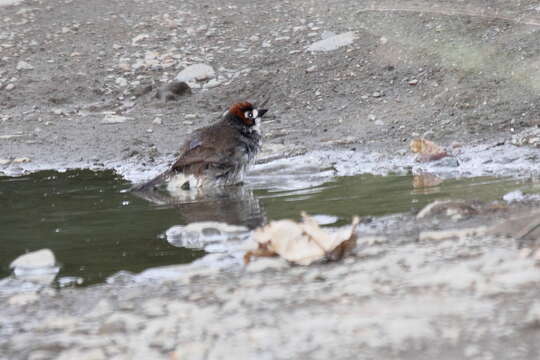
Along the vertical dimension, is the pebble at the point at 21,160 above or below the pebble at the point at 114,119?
above

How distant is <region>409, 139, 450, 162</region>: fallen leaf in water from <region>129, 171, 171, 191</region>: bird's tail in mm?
1923

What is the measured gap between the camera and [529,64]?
29.7 ft

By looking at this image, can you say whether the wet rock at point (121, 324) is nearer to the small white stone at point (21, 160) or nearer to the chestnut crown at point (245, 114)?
the chestnut crown at point (245, 114)

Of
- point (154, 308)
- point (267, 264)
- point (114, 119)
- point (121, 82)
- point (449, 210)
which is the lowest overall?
point (114, 119)

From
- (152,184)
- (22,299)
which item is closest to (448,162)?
(152,184)

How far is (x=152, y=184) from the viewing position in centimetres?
741

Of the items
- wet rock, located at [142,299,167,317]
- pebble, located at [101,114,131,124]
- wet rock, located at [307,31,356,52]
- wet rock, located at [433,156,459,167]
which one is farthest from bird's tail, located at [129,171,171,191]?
wet rock, located at [307,31,356,52]

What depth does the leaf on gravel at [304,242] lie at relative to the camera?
411cm

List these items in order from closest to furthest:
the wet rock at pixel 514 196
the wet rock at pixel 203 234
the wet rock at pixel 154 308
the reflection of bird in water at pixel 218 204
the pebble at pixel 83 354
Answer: the pebble at pixel 83 354 < the wet rock at pixel 154 308 < the wet rock at pixel 203 234 < the wet rock at pixel 514 196 < the reflection of bird in water at pixel 218 204

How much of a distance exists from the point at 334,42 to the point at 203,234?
6248mm

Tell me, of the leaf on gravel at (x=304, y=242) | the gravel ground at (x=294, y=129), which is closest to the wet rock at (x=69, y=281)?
the gravel ground at (x=294, y=129)

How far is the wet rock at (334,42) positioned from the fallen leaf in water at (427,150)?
3.53m

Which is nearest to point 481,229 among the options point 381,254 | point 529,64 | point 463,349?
point 381,254

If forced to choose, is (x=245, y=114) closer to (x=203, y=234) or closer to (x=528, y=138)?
(x=528, y=138)
